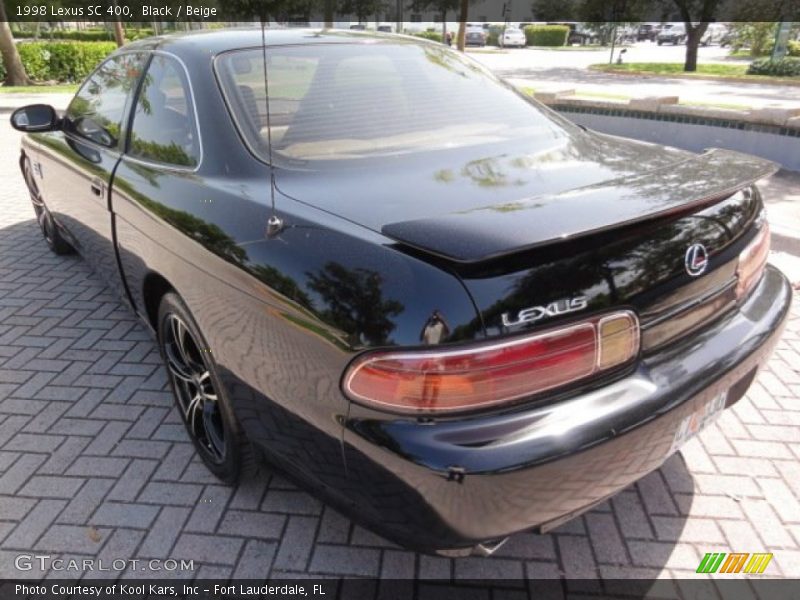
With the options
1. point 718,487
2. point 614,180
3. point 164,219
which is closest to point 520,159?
point 614,180

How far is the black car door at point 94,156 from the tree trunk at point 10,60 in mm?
15742

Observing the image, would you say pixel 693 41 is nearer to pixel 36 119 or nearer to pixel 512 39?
pixel 36 119

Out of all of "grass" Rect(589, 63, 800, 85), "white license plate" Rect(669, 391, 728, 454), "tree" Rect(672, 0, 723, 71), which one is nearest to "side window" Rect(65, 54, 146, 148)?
"white license plate" Rect(669, 391, 728, 454)

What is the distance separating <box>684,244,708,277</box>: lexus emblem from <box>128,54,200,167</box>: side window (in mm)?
1721

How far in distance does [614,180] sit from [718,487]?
1.40 metres

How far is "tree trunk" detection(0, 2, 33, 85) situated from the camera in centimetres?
1609

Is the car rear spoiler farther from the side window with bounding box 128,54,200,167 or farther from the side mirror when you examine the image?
the side mirror

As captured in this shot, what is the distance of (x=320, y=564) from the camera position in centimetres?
210

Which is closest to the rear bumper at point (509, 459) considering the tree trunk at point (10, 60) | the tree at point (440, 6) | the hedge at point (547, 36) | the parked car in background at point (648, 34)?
the tree trunk at point (10, 60)

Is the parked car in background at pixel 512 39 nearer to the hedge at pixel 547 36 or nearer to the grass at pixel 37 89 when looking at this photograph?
the hedge at pixel 547 36

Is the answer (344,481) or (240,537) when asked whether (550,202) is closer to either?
(344,481)

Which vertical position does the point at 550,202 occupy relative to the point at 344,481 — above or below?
above

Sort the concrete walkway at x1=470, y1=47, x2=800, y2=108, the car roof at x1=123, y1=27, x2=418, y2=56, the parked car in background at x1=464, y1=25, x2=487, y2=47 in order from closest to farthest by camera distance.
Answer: the car roof at x1=123, y1=27, x2=418, y2=56 → the concrete walkway at x1=470, y1=47, x2=800, y2=108 → the parked car in background at x1=464, y1=25, x2=487, y2=47

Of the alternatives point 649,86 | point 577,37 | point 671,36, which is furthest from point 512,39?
point 649,86
